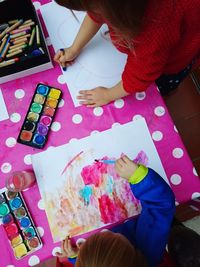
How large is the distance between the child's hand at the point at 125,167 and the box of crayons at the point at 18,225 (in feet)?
0.79

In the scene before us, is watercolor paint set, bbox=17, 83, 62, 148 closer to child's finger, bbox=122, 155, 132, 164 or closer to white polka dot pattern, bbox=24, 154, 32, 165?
white polka dot pattern, bbox=24, 154, 32, 165

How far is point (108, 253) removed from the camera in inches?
25.5

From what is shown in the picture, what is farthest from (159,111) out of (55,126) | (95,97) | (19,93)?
(19,93)

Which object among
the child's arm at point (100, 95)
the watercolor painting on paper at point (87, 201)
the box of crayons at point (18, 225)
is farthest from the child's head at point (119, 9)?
the box of crayons at point (18, 225)

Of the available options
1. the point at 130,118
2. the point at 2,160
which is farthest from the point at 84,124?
the point at 2,160

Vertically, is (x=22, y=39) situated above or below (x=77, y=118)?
above

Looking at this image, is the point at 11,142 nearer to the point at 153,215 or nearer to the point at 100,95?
the point at 100,95

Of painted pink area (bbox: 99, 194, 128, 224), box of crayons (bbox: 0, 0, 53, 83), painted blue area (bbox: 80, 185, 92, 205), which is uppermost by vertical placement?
box of crayons (bbox: 0, 0, 53, 83)

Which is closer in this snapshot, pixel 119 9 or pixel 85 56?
pixel 119 9

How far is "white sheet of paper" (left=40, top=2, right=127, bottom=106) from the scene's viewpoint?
864 millimetres

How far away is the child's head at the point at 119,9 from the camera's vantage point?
19.5 inches

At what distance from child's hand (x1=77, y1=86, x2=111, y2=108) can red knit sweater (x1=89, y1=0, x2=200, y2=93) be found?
7 centimetres

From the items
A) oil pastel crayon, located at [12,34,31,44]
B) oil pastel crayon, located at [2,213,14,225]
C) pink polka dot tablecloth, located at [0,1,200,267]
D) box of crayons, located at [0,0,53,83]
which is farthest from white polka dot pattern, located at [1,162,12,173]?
oil pastel crayon, located at [12,34,31,44]

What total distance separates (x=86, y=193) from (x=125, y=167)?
4.6 inches
